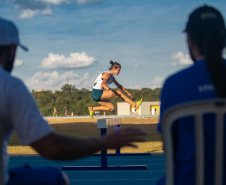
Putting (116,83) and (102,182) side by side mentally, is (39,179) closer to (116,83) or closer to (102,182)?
(102,182)

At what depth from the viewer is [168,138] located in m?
1.56

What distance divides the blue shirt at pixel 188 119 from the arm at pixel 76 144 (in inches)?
9.4

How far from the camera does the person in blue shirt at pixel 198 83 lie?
5.19 feet

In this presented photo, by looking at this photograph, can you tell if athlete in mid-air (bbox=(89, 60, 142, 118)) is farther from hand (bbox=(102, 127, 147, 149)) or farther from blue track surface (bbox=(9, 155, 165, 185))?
hand (bbox=(102, 127, 147, 149))

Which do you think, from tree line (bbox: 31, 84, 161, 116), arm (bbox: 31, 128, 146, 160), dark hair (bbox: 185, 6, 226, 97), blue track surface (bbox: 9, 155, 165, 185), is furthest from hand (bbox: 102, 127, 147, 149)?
tree line (bbox: 31, 84, 161, 116)

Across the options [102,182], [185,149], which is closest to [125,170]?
[102,182]

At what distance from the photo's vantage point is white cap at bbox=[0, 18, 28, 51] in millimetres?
1592

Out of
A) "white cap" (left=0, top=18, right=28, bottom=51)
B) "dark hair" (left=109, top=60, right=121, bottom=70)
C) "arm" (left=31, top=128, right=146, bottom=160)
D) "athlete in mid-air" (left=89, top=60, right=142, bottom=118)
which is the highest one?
"dark hair" (left=109, top=60, right=121, bottom=70)

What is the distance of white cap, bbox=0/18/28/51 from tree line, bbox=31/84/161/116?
202 ft

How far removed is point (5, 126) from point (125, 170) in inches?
240

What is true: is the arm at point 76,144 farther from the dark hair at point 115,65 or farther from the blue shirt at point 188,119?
the dark hair at point 115,65

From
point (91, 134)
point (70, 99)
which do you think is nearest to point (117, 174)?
point (91, 134)

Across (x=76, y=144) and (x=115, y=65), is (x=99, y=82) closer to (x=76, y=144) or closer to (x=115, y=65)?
(x=115, y=65)

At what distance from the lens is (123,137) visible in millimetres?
1446
